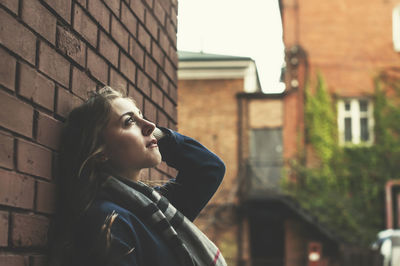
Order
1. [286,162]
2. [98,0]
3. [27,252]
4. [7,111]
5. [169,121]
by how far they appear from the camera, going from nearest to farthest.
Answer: [7,111] → [27,252] → [98,0] → [169,121] → [286,162]

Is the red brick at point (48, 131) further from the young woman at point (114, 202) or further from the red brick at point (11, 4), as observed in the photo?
the red brick at point (11, 4)

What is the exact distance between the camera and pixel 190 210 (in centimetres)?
249

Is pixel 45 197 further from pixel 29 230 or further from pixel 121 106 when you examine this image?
pixel 121 106

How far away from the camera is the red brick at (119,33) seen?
102 inches

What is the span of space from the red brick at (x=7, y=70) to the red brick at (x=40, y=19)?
0.16 m

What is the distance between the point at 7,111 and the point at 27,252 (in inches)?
18.0

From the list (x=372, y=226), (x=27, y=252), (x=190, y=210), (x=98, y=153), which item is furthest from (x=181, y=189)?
(x=372, y=226)

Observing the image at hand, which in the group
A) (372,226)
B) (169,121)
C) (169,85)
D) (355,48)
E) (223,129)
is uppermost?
(355,48)

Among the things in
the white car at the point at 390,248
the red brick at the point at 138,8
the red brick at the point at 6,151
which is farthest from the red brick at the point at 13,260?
the white car at the point at 390,248

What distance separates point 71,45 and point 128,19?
0.71m

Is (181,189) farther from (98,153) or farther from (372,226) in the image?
(372,226)

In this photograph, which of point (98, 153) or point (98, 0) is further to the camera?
point (98, 0)

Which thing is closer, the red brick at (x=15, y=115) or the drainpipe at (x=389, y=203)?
the red brick at (x=15, y=115)

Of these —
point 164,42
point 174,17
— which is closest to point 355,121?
point 174,17
